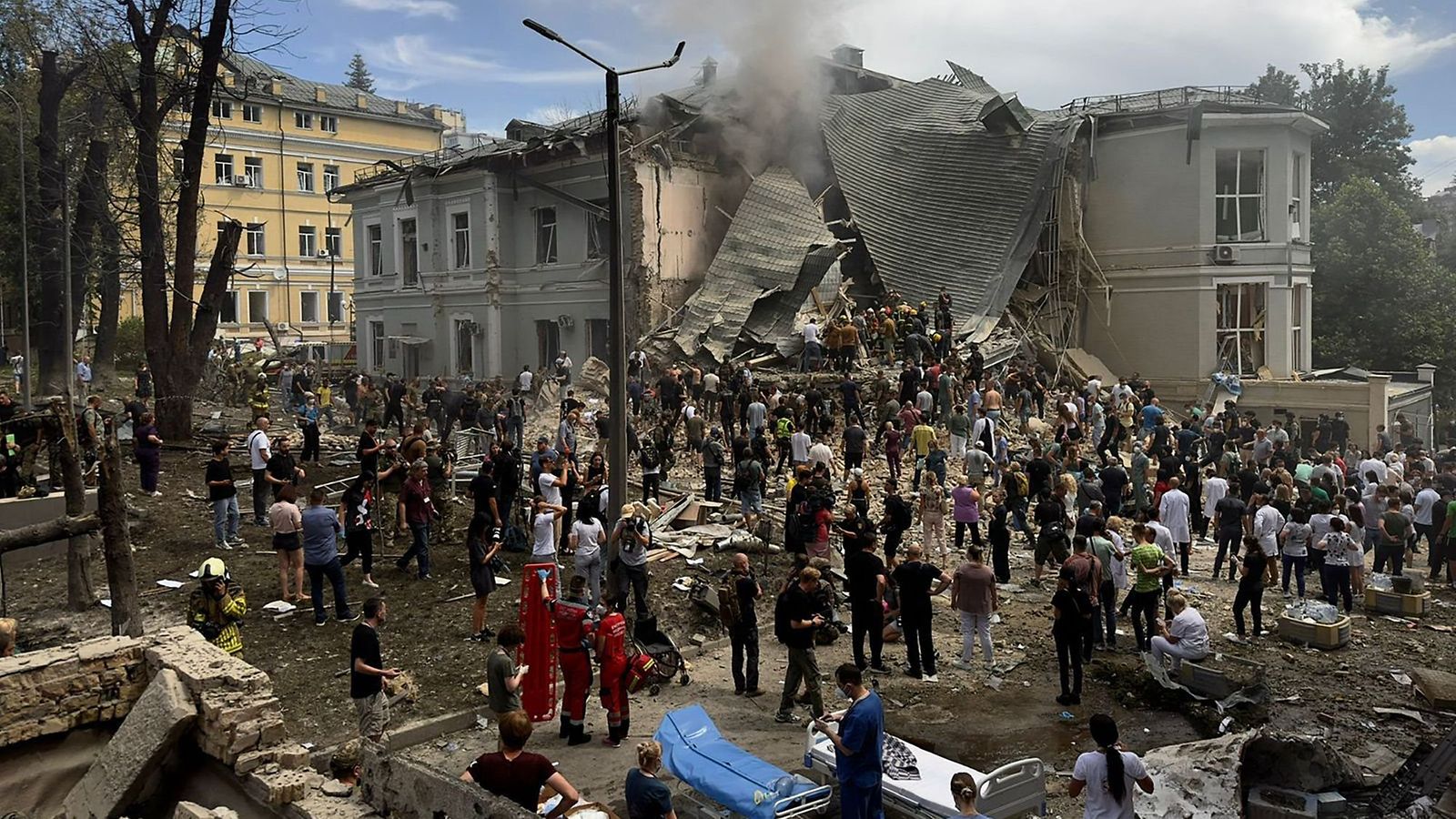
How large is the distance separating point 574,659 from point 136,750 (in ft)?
11.5

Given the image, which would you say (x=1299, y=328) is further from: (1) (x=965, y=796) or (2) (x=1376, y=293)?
(1) (x=965, y=796)

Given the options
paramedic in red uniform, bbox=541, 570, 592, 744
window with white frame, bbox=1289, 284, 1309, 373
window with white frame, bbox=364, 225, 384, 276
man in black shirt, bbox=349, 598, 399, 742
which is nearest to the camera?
man in black shirt, bbox=349, 598, 399, 742

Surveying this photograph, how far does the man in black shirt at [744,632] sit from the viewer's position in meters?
9.88

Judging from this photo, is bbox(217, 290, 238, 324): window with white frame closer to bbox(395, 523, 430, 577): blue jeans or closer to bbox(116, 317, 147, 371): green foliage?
bbox(116, 317, 147, 371): green foliage

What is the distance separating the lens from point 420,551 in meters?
12.9

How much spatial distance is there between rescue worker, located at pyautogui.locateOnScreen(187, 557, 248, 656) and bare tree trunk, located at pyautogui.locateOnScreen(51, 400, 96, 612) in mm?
1926

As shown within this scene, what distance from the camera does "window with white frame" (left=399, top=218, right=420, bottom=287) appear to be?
3566cm

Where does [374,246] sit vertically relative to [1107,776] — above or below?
above

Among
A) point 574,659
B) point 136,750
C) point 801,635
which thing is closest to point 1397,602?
point 801,635

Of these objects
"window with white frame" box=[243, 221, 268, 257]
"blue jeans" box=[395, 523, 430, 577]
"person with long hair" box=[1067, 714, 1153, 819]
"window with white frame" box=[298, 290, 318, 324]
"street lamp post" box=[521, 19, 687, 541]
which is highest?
"window with white frame" box=[243, 221, 268, 257]

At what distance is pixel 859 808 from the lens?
6.89 metres

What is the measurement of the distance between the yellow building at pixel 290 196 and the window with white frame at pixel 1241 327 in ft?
128

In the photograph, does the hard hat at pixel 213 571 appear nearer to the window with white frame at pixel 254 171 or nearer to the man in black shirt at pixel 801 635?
the man in black shirt at pixel 801 635

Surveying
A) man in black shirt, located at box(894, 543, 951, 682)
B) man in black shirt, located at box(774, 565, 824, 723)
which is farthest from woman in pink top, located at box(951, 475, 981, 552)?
man in black shirt, located at box(774, 565, 824, 723)
